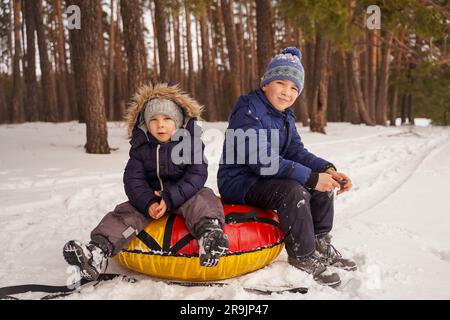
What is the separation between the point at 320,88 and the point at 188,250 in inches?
379

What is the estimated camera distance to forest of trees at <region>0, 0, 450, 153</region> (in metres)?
7.77

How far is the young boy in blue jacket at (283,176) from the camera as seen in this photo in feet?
8.16

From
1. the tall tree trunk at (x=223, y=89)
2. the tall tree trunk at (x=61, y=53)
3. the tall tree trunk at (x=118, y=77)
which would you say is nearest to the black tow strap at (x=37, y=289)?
the tall tree trunk at (x=61, y=53)

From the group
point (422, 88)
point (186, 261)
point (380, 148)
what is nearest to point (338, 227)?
point (186, 261)

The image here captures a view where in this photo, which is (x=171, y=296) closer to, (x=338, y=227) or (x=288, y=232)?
(x=288, y=232)

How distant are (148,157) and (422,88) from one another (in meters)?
17.3

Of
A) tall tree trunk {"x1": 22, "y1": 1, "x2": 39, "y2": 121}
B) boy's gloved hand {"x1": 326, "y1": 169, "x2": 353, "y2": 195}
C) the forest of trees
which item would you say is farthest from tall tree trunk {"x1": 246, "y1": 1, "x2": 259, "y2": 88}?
boy's gloved hand {"x1": 326, "y1": 169, "x2": 353, "y2": 195}

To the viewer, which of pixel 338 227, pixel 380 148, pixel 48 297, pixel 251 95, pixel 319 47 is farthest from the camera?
pixel 319 47

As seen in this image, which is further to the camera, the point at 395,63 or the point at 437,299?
the point at 395,63

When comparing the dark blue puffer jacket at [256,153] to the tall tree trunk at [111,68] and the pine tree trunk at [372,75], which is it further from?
the tall tree trunk at [111,68]

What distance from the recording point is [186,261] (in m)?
2.30

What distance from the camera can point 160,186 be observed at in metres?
2.67

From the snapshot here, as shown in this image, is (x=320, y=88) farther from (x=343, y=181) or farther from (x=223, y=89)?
(x=223, y=89)

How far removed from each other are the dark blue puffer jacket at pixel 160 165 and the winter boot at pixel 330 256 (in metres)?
0.95
